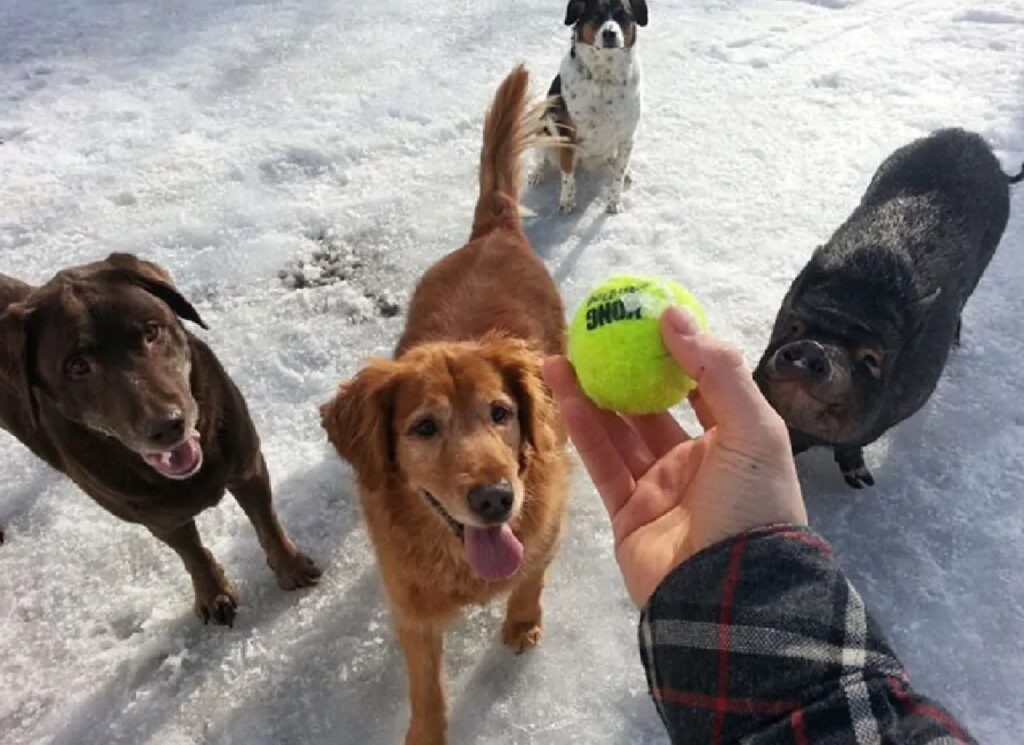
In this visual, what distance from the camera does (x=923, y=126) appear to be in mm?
5797

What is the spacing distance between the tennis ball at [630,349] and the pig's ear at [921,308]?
147 cm

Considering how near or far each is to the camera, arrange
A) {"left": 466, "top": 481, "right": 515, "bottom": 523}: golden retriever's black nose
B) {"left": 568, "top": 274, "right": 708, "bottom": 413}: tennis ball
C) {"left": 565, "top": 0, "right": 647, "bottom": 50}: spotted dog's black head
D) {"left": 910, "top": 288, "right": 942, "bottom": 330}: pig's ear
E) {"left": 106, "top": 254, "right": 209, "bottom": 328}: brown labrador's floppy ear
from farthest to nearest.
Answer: {"left": 565, "top": 0, "right": 647, "bottom": 50}: spotted dog's black head < {"left": 910, "top": 288, "right": 942, "bottom": 330}: pig's ear < {"left": 106, "top": 254, "right": 209, "bottom": 328}: brown labrador's floppy ear < {"left": 466, "top": 481, "right": 515, "bottom": 523}: golden retriever's black nose < {"left": 568, "top": 274, "right": 708, "bottom": 413}: tennis ball

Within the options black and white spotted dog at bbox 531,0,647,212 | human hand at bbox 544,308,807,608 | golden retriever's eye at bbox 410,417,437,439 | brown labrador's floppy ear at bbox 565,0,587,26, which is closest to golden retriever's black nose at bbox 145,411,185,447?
golden retriever's eye at bbox 410,417,437,439

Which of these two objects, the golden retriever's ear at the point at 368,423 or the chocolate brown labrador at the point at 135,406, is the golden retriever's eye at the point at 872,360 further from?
the chocolate brown labrador at the point at 135,406

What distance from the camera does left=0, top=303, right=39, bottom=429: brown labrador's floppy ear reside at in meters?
2.54

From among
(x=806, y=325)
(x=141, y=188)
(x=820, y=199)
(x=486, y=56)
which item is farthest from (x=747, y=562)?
(x=486, y=56)

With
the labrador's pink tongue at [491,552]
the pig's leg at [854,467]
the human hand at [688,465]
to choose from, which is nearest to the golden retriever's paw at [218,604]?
the labrador's pink tongue at [491,552]

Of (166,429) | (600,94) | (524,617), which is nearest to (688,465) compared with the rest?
(524,617)

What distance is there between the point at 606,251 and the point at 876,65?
3.45m

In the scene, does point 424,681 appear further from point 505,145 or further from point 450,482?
point 505,145

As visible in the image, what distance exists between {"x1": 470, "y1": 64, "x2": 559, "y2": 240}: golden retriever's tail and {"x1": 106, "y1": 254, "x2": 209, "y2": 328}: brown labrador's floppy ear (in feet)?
4.92

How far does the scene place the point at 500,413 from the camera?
99.8 inches

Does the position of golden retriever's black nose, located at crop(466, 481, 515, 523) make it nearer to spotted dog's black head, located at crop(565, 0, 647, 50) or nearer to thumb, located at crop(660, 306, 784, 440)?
thumb, located at crop(660, 306, 784, 440)

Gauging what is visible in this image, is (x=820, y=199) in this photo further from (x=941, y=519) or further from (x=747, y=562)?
(x=747, y=562)
